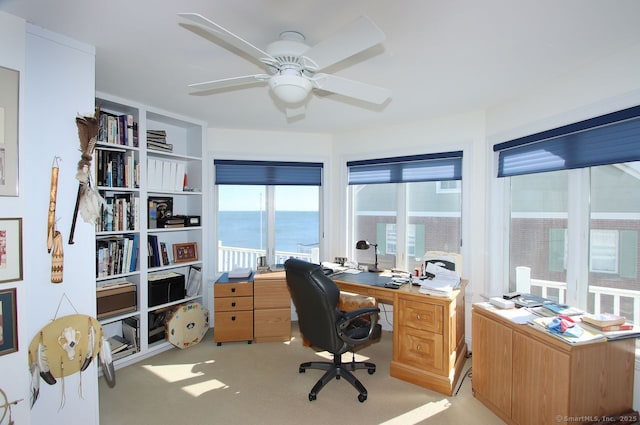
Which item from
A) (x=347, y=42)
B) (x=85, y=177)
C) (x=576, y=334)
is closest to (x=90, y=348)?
(x=85, y=177)

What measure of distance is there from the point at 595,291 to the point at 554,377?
2.85ft

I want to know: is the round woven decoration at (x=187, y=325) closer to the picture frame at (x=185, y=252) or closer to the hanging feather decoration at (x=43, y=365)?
the picture frame at (x=185, y=252)

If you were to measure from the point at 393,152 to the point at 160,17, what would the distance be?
8.47ft

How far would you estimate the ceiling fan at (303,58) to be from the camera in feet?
3.88

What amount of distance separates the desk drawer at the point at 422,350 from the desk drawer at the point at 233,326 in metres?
1.58

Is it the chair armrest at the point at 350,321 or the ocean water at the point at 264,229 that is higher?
the ocean water at the point at 264,229

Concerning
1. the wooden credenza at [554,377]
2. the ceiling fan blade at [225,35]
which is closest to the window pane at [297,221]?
the wooden credenza at [554,377]

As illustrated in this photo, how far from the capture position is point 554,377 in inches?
66.0

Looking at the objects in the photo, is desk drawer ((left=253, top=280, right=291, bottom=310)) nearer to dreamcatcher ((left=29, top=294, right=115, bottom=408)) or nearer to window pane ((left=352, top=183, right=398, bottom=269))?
window pane ((left=352, top=183, right=398, bottom=269))

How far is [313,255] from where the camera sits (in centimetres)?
404

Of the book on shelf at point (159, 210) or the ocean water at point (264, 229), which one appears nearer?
the book on shelf at point (159, 210)

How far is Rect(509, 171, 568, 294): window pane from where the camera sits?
2357 mm

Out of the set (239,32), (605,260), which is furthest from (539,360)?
(239,32)

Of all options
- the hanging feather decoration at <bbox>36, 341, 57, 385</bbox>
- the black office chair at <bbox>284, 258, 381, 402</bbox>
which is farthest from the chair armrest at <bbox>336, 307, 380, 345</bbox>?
the hanging feather decoration at <bbox>36, 341, 57, 385</bbox>
